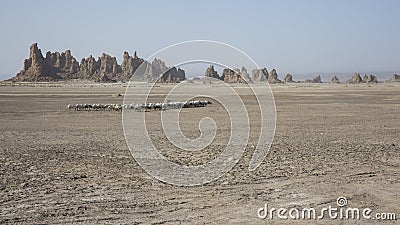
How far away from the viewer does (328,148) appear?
16.8 metres

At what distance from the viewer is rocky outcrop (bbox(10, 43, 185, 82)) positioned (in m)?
176

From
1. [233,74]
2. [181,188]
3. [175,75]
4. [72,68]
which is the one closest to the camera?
[181,188]

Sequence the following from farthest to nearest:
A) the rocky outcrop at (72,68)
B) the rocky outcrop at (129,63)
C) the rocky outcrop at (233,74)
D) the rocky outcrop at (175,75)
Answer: the rocky outcrop at (129,63)
the rocky outcrop at (72,68)
the rocky outcrop at (175,75)
the rocky outcrop at (233,74)

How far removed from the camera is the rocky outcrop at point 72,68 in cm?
17550

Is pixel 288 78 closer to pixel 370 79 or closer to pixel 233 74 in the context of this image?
pixel 370 79

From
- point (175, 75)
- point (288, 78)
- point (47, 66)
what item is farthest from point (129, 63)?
point (175, 75)

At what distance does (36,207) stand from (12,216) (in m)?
0.62

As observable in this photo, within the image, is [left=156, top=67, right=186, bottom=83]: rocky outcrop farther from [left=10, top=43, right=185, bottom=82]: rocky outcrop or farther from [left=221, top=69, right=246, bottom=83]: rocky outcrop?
[left=10, top=43, right=185, bottom=82]: rocky outcrop

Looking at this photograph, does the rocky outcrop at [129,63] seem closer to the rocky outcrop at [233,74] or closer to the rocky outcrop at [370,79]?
the rocky outcrop at [370,79]

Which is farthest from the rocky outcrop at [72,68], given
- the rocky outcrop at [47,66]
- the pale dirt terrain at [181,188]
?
the pale dirt terrain at [181,188]

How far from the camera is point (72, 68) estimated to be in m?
191

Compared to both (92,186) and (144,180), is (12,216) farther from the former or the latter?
(144,180)

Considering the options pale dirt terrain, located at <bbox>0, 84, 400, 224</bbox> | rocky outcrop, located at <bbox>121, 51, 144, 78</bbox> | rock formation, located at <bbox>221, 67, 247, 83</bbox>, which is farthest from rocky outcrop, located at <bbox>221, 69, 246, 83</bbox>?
rocky outcrop, located at <bbox>121, 51, 144, 78</bbox>

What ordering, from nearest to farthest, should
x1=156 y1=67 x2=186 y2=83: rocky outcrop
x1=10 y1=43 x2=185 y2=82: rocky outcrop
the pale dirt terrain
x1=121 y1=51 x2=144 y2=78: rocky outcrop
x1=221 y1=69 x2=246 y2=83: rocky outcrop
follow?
the pale dirt terrain < x1=221 y1=69 x2=246 y2=83: rocky outcrop < x1=156 y1=67 x2=186 y2=83: rocky outcrop < x1=10 y1=43 x2=185 y2=82: rocky outcrop < x1=121 y1=51 x2=144 y2=78: rocky outcrop
